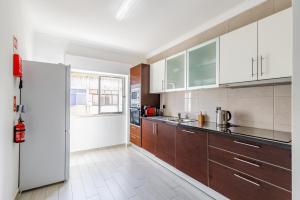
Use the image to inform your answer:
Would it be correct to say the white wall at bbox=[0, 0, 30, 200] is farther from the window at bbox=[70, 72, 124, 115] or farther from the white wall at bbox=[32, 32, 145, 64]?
the window at bbox=[70, 72, 124, 115]

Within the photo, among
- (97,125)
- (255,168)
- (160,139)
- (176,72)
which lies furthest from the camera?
(97,125)

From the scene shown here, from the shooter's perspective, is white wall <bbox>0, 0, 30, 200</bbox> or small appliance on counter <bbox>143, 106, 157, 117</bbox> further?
small appliance on counter <bbox>143, 106, 157, 117</bbox>


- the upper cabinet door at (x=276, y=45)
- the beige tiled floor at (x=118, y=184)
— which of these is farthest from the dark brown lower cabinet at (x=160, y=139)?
the upper cabinet door at (x=276, y=45)

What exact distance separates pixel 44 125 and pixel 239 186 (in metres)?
2.61

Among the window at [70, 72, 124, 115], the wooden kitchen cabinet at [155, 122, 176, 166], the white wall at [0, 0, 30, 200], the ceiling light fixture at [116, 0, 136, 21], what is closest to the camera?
the white wall at [0, 0, 30, 200]

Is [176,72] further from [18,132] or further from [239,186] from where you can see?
[18,132]

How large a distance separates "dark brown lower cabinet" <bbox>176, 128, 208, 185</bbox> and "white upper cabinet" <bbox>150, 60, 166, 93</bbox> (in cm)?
130

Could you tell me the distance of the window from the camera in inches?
151

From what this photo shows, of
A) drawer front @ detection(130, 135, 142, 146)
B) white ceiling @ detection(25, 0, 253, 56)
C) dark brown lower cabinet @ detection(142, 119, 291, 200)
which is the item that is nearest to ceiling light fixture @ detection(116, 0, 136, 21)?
white ceiling @ detection(25, 0, 253, 56)

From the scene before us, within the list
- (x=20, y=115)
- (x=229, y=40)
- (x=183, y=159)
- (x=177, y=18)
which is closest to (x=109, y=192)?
(x=183, y=159)

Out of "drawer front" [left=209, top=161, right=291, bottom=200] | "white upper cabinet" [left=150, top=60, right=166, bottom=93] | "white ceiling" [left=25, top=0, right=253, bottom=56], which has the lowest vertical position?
"drawer front" [left=209, top=161, right=291, bottom=200]

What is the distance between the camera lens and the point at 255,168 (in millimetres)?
1446

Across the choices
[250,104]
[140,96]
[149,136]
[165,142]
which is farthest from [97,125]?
[250,104]

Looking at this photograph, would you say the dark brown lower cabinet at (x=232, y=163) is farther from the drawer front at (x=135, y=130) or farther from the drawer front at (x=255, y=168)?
the drawer front at (x=135, y=130)
